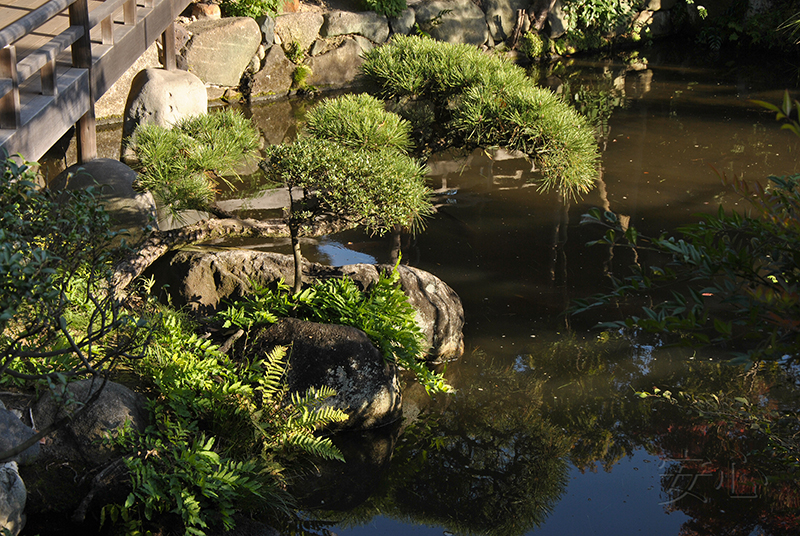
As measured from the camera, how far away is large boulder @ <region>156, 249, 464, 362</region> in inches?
172

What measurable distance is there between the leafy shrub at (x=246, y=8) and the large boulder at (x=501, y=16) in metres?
4.15

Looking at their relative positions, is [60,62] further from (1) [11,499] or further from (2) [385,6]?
(2) [385,6]

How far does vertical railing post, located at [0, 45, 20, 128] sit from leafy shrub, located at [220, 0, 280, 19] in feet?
20.5

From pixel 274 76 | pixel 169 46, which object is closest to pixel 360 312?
pixel 169 46

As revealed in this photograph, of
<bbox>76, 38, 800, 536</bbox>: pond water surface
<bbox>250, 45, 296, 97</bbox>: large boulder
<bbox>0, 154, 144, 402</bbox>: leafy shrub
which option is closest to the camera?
<bbox>0, 154, 144, 402</bbox>: leafy shrub

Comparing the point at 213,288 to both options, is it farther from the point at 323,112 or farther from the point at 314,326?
the point at 323,112

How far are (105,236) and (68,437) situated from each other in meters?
1.39

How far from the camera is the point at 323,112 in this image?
15.4ft

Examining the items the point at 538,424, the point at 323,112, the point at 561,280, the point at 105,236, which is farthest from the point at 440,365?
the point at 105,236

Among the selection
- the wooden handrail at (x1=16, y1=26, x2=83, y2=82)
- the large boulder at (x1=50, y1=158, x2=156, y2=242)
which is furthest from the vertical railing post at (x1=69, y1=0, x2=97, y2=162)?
the large boulder at (x1=50, y1=158, x2=156, y2=242)

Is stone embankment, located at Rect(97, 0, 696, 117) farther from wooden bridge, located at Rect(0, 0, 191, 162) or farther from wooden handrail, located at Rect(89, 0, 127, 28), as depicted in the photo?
wooden handrail, located at Rect(89, 0, 127, 28)

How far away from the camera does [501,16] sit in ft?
Result: 40.3

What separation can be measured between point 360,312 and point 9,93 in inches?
98.2

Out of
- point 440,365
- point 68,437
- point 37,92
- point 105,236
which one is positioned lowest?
point 440,365
